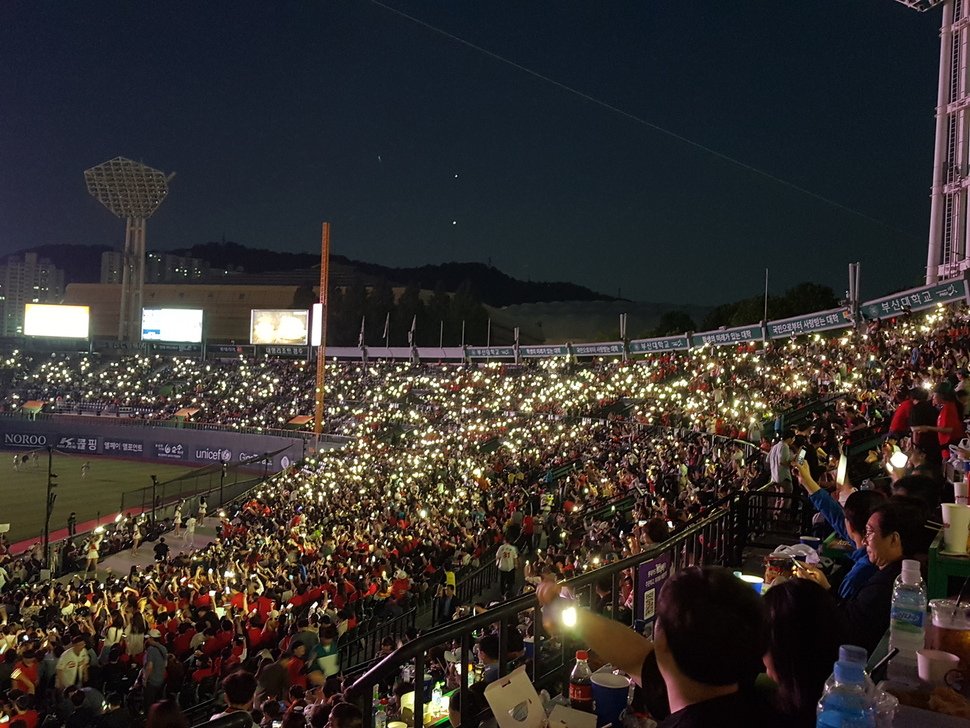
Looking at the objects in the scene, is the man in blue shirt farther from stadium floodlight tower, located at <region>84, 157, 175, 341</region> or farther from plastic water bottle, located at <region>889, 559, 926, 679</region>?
stadium floodlight tower, located at <region>84, 157, 175, 341</region>

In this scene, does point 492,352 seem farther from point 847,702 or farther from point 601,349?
point 847,702

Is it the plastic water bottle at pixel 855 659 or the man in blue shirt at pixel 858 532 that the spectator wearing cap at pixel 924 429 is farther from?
the plastic water bottle at pixel 855 659

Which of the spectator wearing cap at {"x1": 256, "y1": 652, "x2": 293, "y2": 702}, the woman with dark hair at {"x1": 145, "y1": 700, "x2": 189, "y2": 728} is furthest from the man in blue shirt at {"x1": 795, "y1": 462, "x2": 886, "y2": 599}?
the spectator wearing cap at {"x1": 256, "y1": 652, "x2": 293, "y2": 702}

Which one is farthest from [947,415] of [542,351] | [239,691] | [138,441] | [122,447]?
[122,447]

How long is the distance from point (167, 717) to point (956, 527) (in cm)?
421

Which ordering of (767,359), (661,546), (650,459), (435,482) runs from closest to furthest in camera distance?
1. (661,546)
2. (650,459)
3. (435,482)
4. (767,359)

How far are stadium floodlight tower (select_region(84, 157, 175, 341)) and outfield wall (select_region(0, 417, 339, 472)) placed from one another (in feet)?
90.3

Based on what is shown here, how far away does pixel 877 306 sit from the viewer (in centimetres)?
2562

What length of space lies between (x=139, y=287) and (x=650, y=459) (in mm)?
75561

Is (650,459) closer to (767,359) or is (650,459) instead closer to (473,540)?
(473,540)

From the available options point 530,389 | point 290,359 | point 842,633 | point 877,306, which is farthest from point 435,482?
point 290,359

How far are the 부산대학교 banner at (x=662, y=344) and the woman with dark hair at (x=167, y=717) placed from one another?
3391 cm

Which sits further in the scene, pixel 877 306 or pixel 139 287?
pixel 139 287

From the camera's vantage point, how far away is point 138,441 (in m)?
49.8
